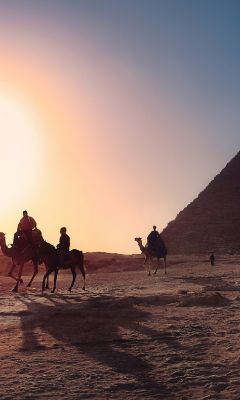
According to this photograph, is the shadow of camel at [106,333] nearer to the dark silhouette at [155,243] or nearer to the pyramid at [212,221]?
the dark silhouette at [155,243]

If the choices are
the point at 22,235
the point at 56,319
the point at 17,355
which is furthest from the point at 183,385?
the point at 22,235

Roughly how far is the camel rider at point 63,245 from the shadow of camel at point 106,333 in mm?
3823

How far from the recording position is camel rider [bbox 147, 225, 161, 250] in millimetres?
23531

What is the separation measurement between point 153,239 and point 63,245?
10.2 metres

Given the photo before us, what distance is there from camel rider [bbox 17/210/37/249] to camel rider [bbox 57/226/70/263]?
42.2 inches

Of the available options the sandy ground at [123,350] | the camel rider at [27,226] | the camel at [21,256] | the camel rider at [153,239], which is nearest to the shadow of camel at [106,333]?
the sandy ground at [123,350]

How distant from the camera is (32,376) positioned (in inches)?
195

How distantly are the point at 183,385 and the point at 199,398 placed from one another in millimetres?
363

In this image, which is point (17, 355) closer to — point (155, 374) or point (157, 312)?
point (155, 374)

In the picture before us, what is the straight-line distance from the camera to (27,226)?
47.6 feet

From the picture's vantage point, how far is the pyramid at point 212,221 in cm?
5733

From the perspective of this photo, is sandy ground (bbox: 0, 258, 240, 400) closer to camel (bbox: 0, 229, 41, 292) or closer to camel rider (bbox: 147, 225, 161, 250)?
camel (bbox: 0, 229, 41, 292)

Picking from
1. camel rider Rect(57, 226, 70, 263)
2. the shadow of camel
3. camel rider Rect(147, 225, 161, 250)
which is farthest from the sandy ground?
camel rider Rect(147, 225, 161, 250)

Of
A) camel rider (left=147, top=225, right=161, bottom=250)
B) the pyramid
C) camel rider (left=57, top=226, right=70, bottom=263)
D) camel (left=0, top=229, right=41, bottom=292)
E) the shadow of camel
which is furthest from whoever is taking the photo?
the pyramid
